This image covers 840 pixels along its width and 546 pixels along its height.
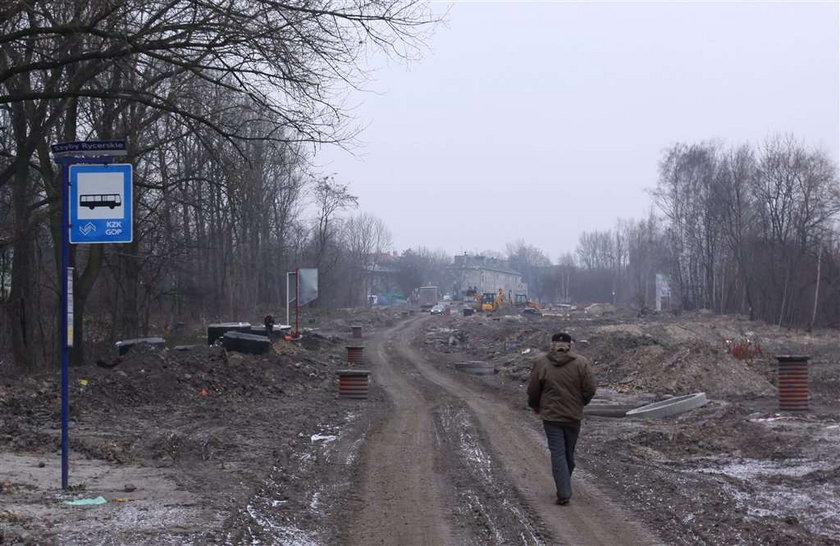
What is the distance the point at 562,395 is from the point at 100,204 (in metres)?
5.05

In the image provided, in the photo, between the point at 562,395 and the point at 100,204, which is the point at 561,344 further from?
the point at 100,204

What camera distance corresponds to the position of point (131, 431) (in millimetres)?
14227

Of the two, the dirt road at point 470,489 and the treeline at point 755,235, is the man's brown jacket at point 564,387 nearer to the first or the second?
the dirt road at point 470,489

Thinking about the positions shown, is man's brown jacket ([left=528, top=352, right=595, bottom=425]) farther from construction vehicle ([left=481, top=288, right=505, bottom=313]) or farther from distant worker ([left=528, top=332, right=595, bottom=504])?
construction vehicle ([left=481, top=288, right=505, bottom=313])

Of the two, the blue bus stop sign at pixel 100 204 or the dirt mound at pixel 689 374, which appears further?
the dirt mound at pixel 689 374

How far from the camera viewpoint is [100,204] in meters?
8.92

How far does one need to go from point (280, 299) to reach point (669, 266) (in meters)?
41.4

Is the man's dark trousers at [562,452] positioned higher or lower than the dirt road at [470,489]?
higher

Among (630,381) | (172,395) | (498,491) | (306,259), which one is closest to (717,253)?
(306,259)

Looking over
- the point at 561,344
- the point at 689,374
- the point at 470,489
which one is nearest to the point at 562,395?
the point at 561,344

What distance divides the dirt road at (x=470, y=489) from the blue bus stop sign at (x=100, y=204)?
3.68 m

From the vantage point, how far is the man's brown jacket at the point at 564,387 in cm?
945

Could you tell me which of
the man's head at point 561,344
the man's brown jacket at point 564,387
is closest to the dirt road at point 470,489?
the man's brown jacket at point 564,387

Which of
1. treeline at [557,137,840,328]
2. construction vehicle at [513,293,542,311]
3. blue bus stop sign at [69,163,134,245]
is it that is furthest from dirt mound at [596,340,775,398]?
construction vehicle at [513,293,542,311]
